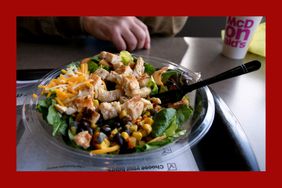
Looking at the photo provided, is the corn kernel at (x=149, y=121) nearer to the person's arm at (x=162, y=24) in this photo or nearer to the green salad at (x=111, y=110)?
the green salad at (x=111, y=110)

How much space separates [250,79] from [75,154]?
973mm

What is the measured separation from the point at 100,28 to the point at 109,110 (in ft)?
2.44

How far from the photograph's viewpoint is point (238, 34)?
1498 mm

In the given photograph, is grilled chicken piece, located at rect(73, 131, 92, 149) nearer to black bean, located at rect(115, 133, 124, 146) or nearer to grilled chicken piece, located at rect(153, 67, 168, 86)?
black bean, located at rect(115, 133, 124, 146)

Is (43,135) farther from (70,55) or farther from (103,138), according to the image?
(70,55)

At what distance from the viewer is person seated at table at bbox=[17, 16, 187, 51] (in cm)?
157

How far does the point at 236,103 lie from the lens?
130cm

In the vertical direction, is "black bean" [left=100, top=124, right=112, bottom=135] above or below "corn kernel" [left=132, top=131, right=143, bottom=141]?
above

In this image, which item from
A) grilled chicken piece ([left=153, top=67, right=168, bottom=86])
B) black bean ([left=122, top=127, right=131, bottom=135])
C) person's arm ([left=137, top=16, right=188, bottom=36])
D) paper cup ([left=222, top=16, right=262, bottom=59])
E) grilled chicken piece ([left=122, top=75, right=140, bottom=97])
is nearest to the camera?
black bean ([left=122, top=127, right=131, bottom=135])

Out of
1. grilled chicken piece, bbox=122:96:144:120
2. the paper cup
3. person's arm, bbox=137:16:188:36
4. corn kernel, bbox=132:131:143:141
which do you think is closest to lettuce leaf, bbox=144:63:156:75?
grilled chicken piece, bbox=122:96:144:120

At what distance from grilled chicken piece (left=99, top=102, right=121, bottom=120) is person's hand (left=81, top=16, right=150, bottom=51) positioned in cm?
63

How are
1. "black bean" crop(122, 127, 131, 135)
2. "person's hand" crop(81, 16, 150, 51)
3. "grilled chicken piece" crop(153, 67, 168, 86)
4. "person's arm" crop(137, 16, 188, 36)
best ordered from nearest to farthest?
"black bean" crop(122, 127, 131, 135), "grilled chicken piece" crop(153, 67, 168, 86), "person's hand" crop(81, 16, 150, 51), "person's arm" crop(137, 16, 188, 36)

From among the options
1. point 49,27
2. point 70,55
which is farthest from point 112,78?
point 49,27

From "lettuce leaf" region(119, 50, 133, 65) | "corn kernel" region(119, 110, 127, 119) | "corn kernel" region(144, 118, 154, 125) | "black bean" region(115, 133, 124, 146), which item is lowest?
"black bean" region(115, 133, 124, 146)
